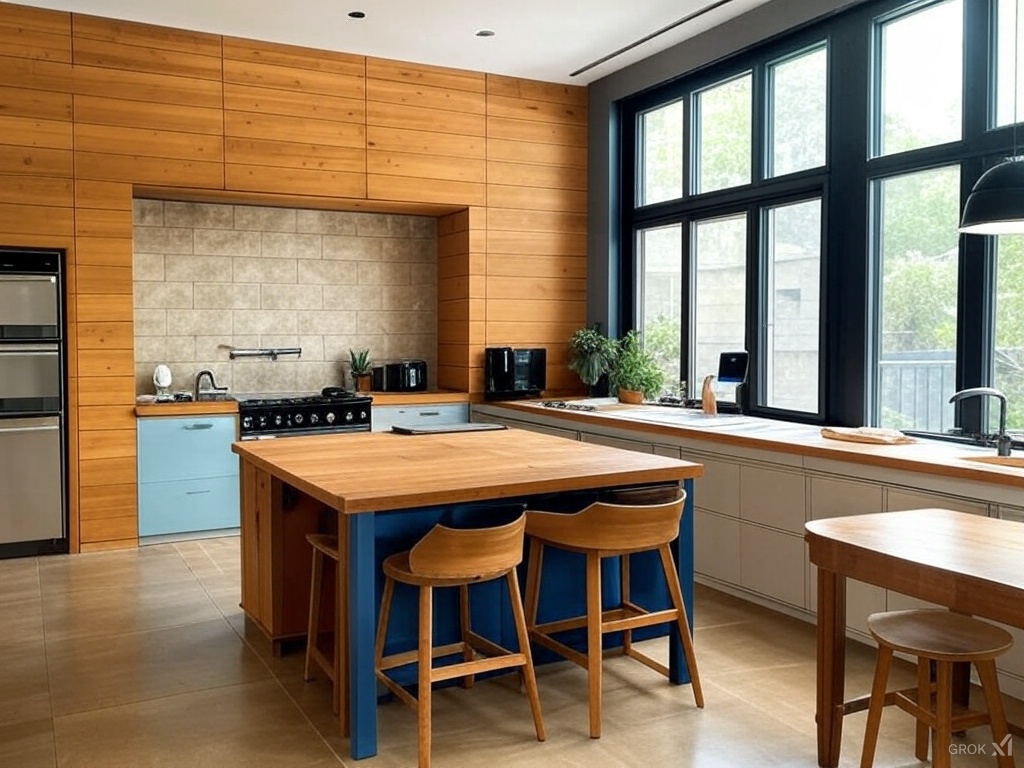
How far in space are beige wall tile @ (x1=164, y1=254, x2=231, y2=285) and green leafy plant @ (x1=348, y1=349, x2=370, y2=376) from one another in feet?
3.34

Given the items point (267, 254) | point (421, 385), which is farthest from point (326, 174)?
point (421, 385)

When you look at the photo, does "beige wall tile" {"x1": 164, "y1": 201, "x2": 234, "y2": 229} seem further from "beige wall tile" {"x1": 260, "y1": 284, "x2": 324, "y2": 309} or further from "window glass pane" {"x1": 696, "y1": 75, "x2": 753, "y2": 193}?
"window glass pane" {"x1": 696, "y1": 75, "x2": 753, "y2": 193}

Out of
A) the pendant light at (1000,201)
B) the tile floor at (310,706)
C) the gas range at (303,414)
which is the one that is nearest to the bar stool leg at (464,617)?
the tile floor at (310,706)

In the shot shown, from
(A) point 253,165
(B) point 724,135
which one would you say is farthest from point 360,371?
(B) point 724,135

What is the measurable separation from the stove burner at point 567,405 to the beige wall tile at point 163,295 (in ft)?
8.20

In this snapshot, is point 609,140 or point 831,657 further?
point 609,140

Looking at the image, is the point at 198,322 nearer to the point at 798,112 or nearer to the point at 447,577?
the point at 798,112

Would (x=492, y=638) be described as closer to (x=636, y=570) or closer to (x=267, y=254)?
(x=636, y=570)

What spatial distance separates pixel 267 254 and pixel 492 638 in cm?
401

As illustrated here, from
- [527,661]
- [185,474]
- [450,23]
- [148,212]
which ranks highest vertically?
[450,23]

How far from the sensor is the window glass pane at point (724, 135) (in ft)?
19.0

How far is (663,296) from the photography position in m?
6.65

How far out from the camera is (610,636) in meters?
3.79

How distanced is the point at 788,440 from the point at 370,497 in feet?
7.16
